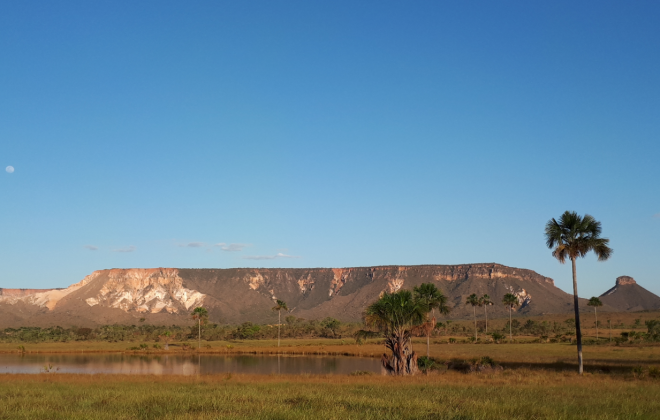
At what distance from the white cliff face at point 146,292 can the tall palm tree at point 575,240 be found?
522 feet

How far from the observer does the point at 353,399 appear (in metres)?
19.1

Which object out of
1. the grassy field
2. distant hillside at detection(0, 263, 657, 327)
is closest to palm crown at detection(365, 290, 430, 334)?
the grassy field

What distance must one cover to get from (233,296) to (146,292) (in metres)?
29.6

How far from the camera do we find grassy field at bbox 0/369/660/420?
1584 centimetres

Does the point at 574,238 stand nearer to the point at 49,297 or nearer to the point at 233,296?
the point at 233,296

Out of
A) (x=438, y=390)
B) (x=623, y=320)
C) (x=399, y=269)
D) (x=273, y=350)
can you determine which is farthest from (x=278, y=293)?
(x=438, y=390)

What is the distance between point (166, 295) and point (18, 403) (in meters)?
176

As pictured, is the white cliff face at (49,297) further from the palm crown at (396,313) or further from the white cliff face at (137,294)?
the palm crown at (396,313)

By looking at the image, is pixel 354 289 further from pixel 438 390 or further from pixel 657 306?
pixel 438 390

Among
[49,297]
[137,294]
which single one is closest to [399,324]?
[137,294]

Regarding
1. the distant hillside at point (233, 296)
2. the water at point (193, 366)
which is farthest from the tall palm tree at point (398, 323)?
the distant hillside at point (233, 296)

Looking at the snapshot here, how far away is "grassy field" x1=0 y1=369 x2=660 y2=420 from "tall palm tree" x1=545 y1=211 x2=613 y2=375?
7121 millimetres

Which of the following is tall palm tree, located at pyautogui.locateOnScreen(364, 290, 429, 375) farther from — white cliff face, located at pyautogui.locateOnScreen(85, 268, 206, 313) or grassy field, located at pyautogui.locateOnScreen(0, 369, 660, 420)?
white cliff face, located at pyautogui.locateOnScreen(85, 268, 206, 313)

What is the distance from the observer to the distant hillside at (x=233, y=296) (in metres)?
165
